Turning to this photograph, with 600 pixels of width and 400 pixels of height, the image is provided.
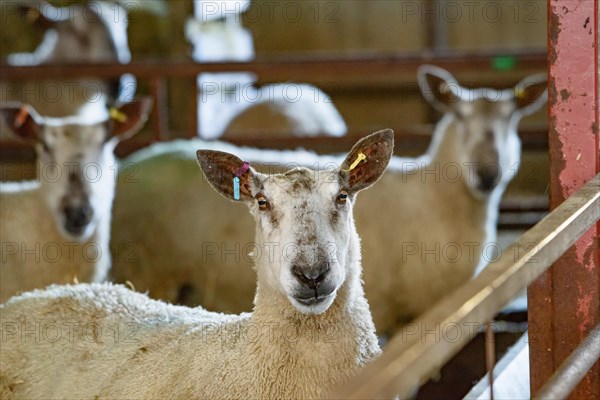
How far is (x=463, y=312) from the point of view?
172 cm

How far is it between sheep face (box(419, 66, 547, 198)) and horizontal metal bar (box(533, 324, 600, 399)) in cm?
324

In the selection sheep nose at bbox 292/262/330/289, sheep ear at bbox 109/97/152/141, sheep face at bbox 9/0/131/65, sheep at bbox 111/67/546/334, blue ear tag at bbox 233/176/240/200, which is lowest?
sheep at bbox 111/67/546/334

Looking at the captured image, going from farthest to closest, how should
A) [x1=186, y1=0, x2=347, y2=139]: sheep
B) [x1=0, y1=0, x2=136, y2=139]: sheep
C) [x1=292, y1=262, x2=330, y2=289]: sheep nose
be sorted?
[x1=186, y1=0, x2=347, y2=139]: sheep, [x1=0, y1=0, x2=136, y2=139]: sheep, [x1=292, y1=262, x2=330, y2=289]: sheep nose

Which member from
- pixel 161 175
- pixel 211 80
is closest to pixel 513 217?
pixel 161 175

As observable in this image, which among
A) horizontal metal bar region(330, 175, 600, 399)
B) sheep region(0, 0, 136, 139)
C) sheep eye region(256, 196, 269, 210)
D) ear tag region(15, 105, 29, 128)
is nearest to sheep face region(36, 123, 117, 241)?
ear tag region(15, 105, 29, 128)

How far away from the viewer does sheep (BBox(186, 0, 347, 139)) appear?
794cm

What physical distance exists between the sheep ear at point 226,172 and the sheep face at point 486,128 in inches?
111

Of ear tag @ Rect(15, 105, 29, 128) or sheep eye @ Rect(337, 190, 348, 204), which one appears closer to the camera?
sheep eye @ Rect(337, 190, 348, 204)

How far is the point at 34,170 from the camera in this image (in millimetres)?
7188

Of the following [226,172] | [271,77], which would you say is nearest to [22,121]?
[226,172]

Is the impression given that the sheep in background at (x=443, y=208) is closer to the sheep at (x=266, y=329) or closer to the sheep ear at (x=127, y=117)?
the sheep ear at (x=127, y=117)

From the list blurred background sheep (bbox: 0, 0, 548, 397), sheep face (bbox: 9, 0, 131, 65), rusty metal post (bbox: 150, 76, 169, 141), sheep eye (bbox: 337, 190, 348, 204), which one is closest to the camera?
sheep eye (bbox: 337, 190, 348, 204)

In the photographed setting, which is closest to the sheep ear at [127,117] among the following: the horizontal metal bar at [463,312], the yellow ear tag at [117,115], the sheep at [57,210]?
the yellow ear tag at [117,115]

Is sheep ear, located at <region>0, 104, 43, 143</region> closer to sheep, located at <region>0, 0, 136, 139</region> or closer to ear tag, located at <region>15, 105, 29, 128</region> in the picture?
ear tag, located at <region>15, 105, 29, 128</region>
